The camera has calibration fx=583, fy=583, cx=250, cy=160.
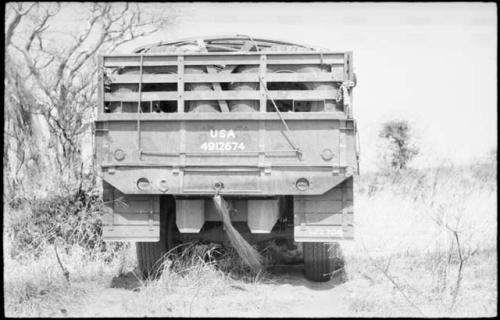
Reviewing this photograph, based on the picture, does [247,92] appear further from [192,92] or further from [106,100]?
[106,100]

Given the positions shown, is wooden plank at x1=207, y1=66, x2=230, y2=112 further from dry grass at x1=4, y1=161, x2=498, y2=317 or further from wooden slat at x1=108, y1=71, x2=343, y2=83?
dry grass at x1=4, y1=161, x2=498, y2=317

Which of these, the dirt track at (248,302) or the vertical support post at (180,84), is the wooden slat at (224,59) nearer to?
the vertical support post at (180,84)

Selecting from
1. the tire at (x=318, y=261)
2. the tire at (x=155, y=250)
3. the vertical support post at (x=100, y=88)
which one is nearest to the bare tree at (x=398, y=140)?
the tire at (x=318, y=261)

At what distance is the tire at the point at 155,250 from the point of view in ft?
20.4

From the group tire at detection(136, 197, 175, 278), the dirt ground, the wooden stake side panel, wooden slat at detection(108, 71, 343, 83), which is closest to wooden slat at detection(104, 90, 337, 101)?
the wooden stake side panel

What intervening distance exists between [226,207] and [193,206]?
36cm

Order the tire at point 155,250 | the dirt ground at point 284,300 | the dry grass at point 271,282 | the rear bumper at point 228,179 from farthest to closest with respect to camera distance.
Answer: the tire at point 155,250 < the rear bumper at point 228,179 < the dry grass at point 271,282 < the dirt ground at point 284,300

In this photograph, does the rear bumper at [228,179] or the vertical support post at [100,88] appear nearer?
the rear bumper at [228,179]

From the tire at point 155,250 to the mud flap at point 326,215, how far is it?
4.94 feet

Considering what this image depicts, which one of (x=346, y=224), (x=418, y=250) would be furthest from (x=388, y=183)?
(x=346, y=224)

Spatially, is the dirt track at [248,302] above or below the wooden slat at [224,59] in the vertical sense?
below

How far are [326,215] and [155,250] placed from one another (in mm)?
1953

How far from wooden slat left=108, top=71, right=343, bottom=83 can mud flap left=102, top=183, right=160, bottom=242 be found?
1074mm

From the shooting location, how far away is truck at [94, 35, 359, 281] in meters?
5.40
